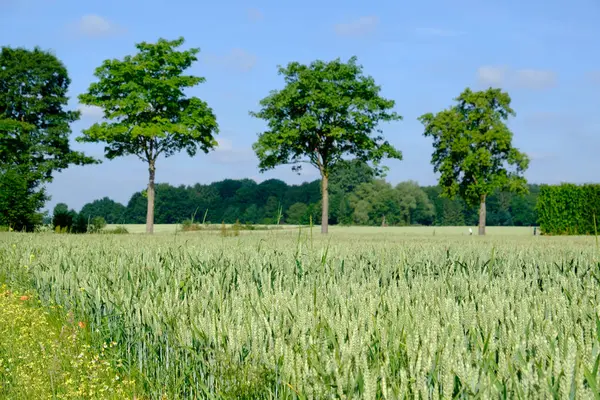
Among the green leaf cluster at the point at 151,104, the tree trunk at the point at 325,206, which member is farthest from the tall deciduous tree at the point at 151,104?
the tree trunk at the point at 325,206

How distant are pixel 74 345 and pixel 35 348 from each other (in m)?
0.80

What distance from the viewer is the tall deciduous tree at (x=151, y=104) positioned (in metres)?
33.8

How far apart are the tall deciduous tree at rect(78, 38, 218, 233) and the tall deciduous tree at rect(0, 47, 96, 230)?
952cm

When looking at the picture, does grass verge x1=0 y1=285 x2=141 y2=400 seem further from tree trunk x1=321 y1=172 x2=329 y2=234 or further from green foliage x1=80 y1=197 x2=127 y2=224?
green foliage x1=80 y1=197 x2=127 y2=224

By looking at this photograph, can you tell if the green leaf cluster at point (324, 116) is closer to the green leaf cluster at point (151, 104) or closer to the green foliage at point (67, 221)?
the green leaf cluster at point (151, 104)

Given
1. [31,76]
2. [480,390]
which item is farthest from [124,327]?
[31,76]

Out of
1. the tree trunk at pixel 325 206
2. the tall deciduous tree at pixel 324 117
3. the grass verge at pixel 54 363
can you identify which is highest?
the tall deciduous tree at pixel 324 117

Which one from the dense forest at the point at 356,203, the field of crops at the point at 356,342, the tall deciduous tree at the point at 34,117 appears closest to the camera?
the field of crops at the point at 356,342

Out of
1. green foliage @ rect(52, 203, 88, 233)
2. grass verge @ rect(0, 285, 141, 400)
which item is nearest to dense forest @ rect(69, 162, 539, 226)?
green foliage @ rect(52, 203, 88, 233)

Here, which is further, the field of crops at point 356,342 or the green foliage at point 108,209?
the green foliage at point 108,209

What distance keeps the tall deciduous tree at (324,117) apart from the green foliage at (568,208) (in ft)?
37.7

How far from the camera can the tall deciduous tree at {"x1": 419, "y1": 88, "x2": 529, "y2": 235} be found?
129ft

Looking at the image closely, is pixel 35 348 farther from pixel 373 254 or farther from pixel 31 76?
pixel 31 76

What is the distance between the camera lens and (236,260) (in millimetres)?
6988
